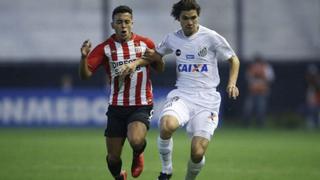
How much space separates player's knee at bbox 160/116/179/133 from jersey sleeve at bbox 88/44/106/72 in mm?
1241

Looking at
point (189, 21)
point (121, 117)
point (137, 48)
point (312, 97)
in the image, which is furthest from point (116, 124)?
point (312, 97)

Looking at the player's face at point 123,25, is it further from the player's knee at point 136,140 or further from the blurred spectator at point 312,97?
the blurred spectator at point 312,97

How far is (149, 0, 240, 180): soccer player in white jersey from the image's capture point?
11.0m

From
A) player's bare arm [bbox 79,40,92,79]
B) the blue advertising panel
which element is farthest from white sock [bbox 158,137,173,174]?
the blue advertising panel

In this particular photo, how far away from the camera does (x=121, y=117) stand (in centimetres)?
1154

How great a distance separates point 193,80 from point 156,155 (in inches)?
225

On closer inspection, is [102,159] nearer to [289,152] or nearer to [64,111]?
[289,152]

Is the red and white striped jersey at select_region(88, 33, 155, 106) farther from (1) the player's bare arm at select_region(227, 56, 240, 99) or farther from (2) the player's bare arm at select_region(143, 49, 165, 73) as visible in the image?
(1) the player's bare arm at select_region(227, 56, 240, 99)

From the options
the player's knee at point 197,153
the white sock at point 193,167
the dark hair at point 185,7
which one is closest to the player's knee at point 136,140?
the white sock at point 193,167

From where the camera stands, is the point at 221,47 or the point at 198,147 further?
the point at 221,47

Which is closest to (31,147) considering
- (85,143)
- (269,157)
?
(85,143)

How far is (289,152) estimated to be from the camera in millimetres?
17359

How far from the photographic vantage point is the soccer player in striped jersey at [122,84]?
37.5 feet

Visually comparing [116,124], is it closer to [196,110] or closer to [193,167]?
[196,110]
